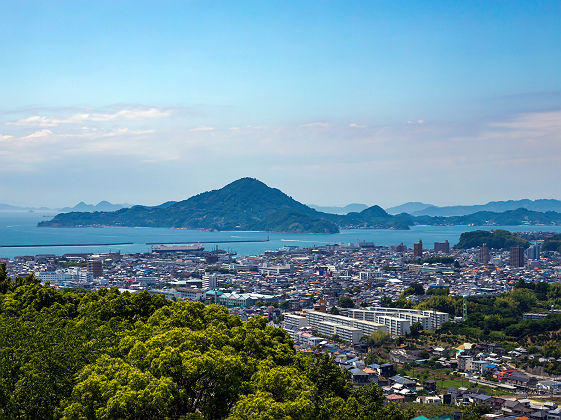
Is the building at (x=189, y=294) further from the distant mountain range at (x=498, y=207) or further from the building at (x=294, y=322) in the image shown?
the distant mountain range at (x=498, y=207)

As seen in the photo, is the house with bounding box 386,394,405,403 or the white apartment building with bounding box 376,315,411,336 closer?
the house with bounding box 386,394,405,403

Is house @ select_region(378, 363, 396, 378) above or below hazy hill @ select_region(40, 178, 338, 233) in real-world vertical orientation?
below

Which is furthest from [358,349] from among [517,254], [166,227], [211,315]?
[166,227]

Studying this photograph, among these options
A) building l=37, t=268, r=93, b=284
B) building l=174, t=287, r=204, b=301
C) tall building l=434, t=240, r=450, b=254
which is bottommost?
building l=174, t=287, r=204, b=301

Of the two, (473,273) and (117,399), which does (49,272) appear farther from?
(117,399)

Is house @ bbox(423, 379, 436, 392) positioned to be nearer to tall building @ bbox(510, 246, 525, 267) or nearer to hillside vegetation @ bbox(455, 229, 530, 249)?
tall building @ bbox(510, 246, 525, 267)

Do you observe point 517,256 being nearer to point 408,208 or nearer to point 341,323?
point 341,323

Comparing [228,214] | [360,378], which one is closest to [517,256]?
[360,378]

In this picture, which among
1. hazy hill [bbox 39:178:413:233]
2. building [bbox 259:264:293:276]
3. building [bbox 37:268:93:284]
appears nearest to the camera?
building [bbox 37:268:93:284]

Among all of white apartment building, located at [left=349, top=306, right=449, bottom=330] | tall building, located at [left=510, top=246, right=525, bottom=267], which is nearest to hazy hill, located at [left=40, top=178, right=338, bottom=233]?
tall building, located at [left=510, top=246, right=525, bottom=267]
